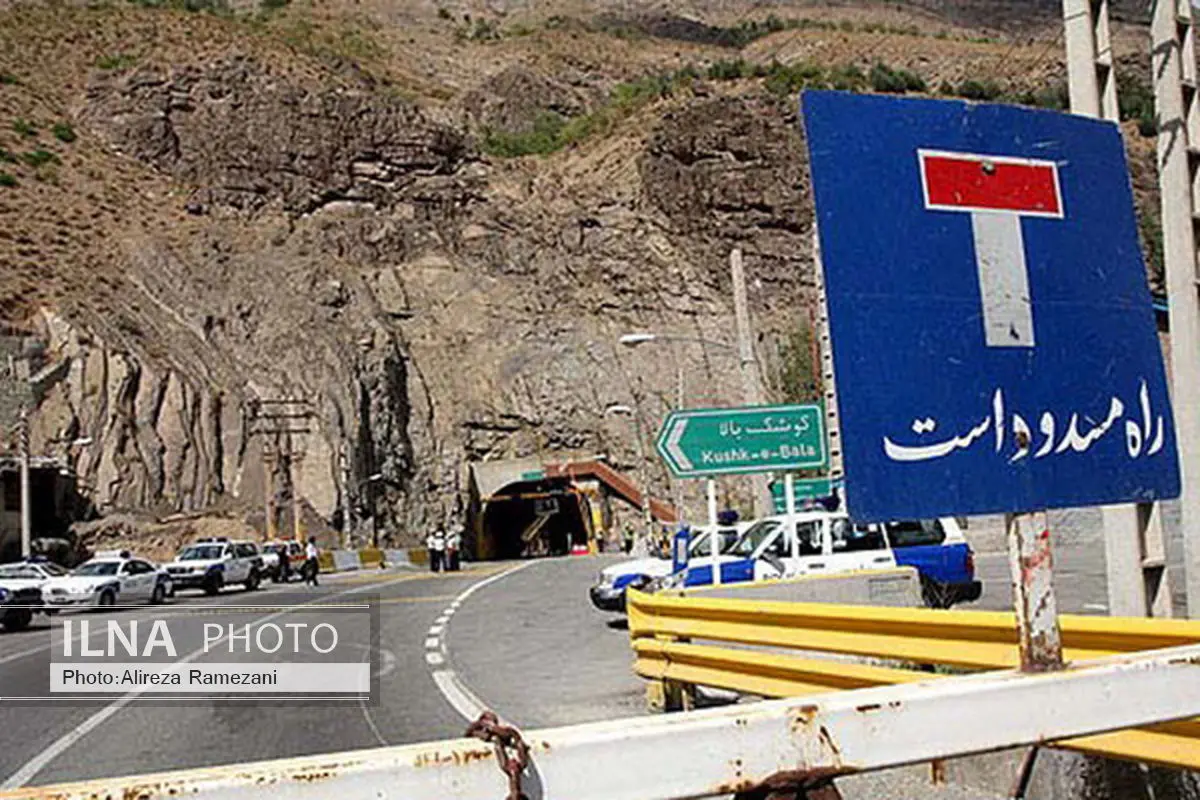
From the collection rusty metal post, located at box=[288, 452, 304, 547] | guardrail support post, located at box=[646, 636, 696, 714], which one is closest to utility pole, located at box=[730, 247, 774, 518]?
guardrail support post, located at box=[646, 636, 696, 714]

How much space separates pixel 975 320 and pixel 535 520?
7100cm

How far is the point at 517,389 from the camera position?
73188 millimetres

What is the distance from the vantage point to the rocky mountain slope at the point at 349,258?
61.0 meters

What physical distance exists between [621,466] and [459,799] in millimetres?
70663

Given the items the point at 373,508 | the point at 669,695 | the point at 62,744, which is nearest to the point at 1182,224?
the point at 669,695

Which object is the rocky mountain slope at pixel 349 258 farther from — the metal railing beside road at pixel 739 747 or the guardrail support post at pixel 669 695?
the metal railing beside road at pixel 739 747

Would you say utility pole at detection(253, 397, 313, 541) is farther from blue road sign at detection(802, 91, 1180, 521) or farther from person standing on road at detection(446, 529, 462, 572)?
blue road sign at detection(802, 91, 1180, 521)

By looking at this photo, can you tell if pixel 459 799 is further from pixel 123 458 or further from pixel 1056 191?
pixel 123 458

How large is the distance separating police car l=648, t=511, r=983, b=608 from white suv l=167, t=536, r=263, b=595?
2181cm

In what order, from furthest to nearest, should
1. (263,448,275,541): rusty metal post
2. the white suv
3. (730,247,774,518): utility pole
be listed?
(263,448,275,541): rusty metal post, the white suv, (730,247,774,518): utility pole

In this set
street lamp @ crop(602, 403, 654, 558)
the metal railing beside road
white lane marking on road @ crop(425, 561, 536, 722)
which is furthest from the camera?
street lamp @ crop(602, 403, 654, 558)

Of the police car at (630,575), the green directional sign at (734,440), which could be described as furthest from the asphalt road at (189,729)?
the police car at (630,575)

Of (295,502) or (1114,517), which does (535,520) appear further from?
(1114,517)

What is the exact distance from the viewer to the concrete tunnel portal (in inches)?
2761
